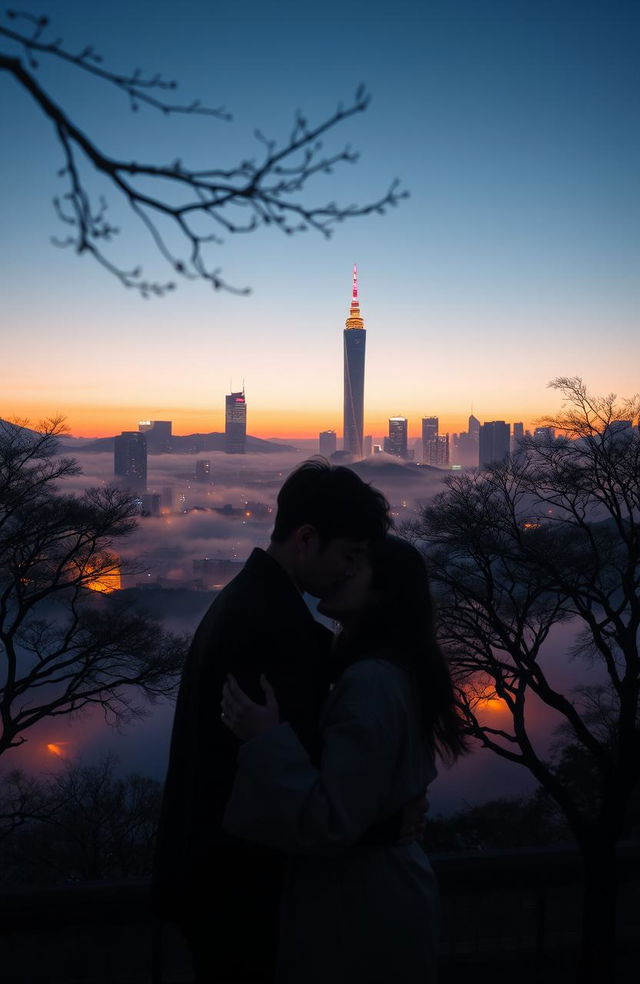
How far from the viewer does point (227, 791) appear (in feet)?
5.58

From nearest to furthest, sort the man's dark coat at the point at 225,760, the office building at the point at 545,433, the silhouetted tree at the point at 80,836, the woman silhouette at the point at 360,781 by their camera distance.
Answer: the woman silhouette at the point at 360,781 → the man's dark coat at the point at 225,760 → the office building at the point at 545,433 → the silhouetted tree at the point at 80,836

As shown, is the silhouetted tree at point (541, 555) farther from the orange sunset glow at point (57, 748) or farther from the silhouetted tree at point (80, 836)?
the orange sunset glow at point (57, 748)

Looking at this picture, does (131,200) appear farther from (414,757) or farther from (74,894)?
(74,894)

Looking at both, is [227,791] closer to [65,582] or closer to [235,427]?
[65,582]

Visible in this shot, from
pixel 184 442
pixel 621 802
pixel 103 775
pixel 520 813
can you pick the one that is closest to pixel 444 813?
pixel 520 813

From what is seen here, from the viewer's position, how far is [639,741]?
7211 mm

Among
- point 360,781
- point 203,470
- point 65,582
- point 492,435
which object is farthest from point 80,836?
point 203,470

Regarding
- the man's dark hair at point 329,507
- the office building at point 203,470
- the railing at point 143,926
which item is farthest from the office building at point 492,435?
the man's dark hair at point 329,507

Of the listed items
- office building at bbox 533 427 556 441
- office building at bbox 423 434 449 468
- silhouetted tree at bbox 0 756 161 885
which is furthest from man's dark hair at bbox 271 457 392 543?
office building at bbox 423 434 449 468

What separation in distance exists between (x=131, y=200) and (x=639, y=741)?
7372 mm

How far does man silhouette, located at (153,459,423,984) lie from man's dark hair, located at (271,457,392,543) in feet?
0.66

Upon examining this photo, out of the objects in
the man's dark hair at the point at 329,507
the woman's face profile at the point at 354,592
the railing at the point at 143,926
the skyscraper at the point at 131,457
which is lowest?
the railing at the point at 143,926

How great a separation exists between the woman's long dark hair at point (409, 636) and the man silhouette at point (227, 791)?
0.50ft

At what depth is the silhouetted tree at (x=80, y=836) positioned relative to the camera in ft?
40.9
